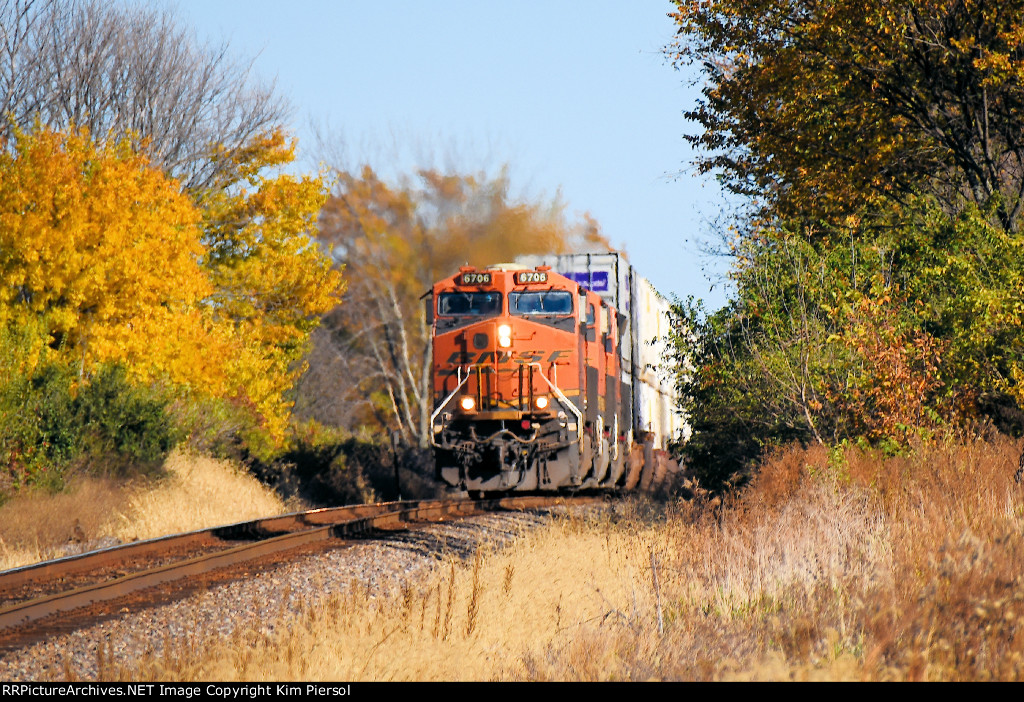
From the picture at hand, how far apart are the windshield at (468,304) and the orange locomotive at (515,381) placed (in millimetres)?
17

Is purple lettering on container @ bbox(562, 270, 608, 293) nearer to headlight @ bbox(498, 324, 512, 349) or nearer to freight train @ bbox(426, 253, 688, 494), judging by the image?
freight train @ bbox(426, 253, 688, 494)

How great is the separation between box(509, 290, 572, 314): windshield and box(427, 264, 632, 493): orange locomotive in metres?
0.02

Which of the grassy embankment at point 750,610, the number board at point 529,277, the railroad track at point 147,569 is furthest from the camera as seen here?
the number board at point 529,277

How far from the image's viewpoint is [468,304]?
59.0 feet

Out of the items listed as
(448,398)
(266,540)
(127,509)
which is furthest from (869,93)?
(127,509)

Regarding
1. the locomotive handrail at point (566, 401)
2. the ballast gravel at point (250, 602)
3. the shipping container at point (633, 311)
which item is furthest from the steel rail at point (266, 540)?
the shipping container at point (633, 311)

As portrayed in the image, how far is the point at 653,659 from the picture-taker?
5641 mm

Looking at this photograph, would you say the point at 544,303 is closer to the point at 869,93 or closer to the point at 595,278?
the point at 595,278

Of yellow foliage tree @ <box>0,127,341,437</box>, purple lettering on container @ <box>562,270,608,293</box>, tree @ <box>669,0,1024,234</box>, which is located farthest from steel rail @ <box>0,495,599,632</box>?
tree @ <box>669,0,1024,234</box>

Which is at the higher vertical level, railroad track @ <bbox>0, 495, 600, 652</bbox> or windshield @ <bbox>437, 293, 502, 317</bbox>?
windshield @ <bbox>437, 293, 502, 317</bbox>

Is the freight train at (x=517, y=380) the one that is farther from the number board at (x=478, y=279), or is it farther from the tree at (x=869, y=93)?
the tree at (x=869, y=93)

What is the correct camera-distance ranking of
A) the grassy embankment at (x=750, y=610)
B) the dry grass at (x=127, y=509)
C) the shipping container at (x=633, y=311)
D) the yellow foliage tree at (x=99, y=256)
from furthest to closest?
1. the shipping container at (x=633, y=311)
2. the yellow foliage tree at (x=99, y=256)
3. the dry grass at (x=127, y=509)
4. the grassy embankment at (x=750, y=610)

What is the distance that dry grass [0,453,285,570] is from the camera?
48.8ft

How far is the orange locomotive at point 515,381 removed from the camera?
17312 mm
